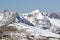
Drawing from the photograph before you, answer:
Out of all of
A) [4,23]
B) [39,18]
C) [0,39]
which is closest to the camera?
[0,39]

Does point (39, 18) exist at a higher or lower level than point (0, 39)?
lower

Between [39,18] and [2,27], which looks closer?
[2,27]

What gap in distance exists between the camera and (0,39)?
14742mm

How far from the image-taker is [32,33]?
15305mm

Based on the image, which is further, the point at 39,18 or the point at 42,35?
the point at 39,18

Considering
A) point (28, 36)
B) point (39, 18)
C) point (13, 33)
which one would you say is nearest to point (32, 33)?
point (28, 36)

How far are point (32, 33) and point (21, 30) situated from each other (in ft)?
2.64

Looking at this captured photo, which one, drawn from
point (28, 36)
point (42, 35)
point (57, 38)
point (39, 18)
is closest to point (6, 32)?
point (28, 36)

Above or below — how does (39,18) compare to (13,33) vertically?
below

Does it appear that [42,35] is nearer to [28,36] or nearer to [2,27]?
[28,36]

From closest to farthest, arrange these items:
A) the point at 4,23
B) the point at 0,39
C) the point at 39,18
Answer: the point at 0,39 → the point at 4,23 → the point at 39,18

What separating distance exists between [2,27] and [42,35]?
288 cm

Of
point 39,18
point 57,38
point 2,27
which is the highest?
point 2,27

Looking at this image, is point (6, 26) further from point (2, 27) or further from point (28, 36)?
point (28, 36)
